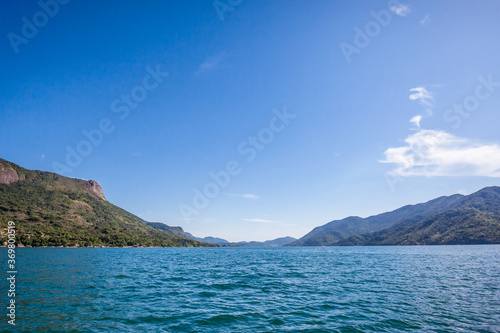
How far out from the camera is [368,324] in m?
17.9

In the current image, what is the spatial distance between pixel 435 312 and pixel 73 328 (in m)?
29.2

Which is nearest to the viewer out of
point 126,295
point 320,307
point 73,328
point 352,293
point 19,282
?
point 73,328

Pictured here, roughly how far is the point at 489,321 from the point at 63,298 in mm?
38663

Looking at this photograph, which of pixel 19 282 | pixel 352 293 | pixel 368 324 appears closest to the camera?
pixel 368 324

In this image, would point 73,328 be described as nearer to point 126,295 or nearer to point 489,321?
point 126,295

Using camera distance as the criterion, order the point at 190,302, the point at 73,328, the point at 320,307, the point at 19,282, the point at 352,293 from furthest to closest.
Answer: the point at 19,282 < the point at 352,293 < the point at 190,302 < the point at 320,307 < the point at 73,328

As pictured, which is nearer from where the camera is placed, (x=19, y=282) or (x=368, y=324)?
(x=368, y=324)

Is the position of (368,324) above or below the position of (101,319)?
below

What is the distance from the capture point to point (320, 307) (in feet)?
74.3

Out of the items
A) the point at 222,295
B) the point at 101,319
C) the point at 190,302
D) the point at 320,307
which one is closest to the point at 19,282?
the point at 101,319

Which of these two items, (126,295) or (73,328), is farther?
(126,295)

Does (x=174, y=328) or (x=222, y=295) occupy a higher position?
(x=174, y=328)

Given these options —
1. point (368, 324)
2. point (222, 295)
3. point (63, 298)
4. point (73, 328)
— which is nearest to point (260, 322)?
point (368, 324)

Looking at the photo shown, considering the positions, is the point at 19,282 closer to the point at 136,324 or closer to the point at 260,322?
the point at 136,324
